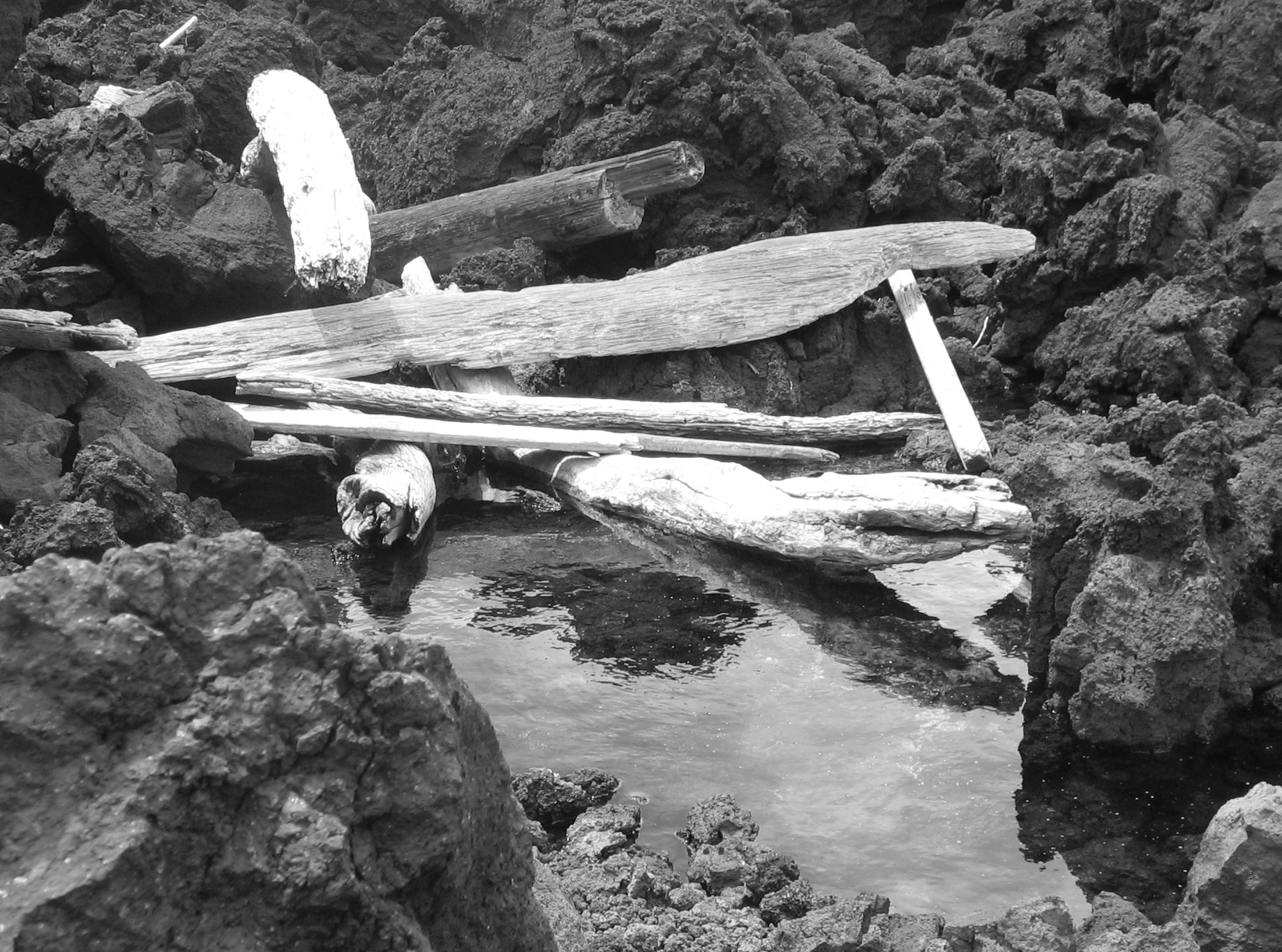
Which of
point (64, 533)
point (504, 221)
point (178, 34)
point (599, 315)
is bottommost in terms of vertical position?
point (599, 315)

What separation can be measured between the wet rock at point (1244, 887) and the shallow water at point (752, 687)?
1.95ft

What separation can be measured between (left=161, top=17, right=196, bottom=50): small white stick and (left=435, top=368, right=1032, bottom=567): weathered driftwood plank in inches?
299

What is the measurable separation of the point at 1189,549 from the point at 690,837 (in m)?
2.19

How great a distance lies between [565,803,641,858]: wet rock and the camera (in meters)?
3.64

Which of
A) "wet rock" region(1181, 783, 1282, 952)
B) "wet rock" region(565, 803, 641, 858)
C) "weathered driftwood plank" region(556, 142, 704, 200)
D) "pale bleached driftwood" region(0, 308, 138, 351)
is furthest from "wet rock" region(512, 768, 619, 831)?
"weathered driftwood plank" region(556, 142, 704, 200)

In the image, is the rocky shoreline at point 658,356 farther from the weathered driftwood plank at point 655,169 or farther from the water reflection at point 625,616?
the water reflection at point 625,616

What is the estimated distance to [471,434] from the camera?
24.3 feet

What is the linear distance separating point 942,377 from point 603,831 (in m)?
5.21

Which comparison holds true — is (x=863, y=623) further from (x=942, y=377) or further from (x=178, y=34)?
(x=178, y=34)

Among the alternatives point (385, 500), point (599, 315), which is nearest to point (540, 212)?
point (599, 315)

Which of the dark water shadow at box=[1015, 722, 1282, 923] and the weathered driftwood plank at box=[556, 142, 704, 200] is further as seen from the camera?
the weathered driftwood plank at box=[556, 142, 704, 200]

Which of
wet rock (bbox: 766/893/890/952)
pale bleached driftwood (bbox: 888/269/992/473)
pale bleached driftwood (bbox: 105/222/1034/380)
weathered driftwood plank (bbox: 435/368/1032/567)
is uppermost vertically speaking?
wet rock (bbox: 766/893/890/952)

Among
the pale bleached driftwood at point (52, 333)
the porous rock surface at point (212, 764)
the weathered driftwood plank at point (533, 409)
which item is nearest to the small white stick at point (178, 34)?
the weathered driftwood plank at point (533, 409)

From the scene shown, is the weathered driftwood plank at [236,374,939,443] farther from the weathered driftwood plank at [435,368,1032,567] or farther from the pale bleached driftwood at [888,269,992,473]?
the pale bleached driftwood at [888,269,992,473]
